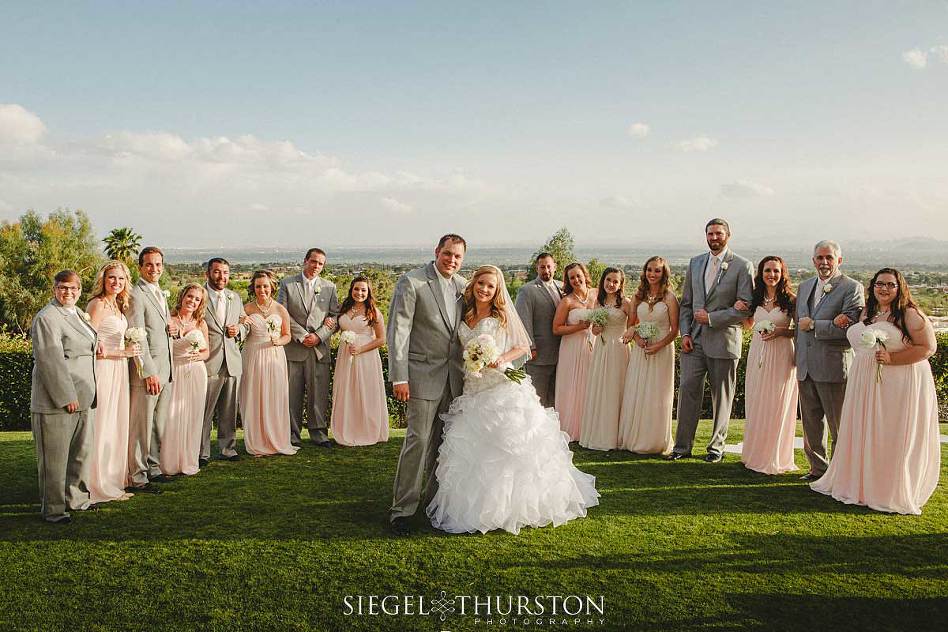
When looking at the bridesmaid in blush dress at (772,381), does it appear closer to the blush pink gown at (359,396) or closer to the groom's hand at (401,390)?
the groom's hand at (401,390)

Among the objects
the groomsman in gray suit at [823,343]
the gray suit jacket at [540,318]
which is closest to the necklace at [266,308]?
the gray suit jacket at [540,318]

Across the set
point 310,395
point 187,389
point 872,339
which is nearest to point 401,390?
point 187,389

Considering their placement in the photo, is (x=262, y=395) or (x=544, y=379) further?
(x=544, y=379)

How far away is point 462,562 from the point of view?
15.0ft

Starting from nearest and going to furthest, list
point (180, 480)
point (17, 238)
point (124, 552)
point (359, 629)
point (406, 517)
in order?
point (359, 629)
point (124, 552)
point (406, 517)
point (180, 480)
point (17, 238)

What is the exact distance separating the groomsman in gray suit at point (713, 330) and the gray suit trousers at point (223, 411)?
5123 millimetres

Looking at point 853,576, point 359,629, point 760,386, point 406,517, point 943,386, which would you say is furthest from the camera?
point 943,386

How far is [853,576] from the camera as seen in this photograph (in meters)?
4.39

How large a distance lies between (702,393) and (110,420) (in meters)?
6.20

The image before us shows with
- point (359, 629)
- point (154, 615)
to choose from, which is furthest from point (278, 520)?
point (359, 629)

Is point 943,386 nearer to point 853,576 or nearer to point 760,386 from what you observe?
point 760,386

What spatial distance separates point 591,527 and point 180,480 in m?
4.11

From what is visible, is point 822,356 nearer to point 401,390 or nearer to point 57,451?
point 401,390

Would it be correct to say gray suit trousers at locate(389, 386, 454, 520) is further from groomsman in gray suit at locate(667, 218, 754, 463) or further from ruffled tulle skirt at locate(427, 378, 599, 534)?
groomsman in gray suit at locate(667, 218, 754, 463)
